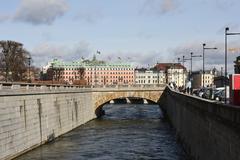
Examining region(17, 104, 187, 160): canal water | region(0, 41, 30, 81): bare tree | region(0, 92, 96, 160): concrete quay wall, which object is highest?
region(0, 41, 30, 81): bare tree

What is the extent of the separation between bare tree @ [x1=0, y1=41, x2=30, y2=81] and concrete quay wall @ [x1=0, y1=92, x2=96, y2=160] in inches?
890

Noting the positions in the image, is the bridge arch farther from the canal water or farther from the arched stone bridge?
the canal water

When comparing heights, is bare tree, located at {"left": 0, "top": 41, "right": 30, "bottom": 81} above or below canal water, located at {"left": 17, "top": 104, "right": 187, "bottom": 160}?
above

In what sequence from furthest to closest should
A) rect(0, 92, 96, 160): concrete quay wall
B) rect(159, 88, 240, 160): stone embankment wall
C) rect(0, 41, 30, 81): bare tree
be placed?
rect(0, 41, 30, 81): bare tree
rect(0, 92, 96, 160): concrete quay wall
rect(159, 88, 240, 160): stone embankment wall

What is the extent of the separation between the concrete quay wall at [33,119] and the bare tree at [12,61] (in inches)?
890

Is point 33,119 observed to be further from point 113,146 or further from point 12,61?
point 12,61

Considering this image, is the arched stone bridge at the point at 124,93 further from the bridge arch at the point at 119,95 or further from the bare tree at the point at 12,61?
the bare tree at the point at 12,61

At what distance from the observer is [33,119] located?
50.8 metres

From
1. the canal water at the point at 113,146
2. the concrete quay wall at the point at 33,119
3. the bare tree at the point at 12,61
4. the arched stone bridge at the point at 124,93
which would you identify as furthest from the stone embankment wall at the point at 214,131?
the bare tree at the point at 12,61

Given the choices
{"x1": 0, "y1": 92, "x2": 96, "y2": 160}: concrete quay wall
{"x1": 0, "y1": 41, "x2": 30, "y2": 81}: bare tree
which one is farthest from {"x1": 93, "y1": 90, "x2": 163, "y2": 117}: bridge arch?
{"x1": 0, "y1": 92, "x2": 96, "y2": 160}: concrete quay wall

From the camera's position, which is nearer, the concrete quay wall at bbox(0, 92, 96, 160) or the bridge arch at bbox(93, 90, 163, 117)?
the concrete quay wall at bbox(0, 92, 96, 160)

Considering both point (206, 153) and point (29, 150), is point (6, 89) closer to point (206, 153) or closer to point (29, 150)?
point (29, 150)

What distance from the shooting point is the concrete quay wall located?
4128 centimetres

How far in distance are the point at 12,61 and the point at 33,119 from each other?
49407 millimetres
